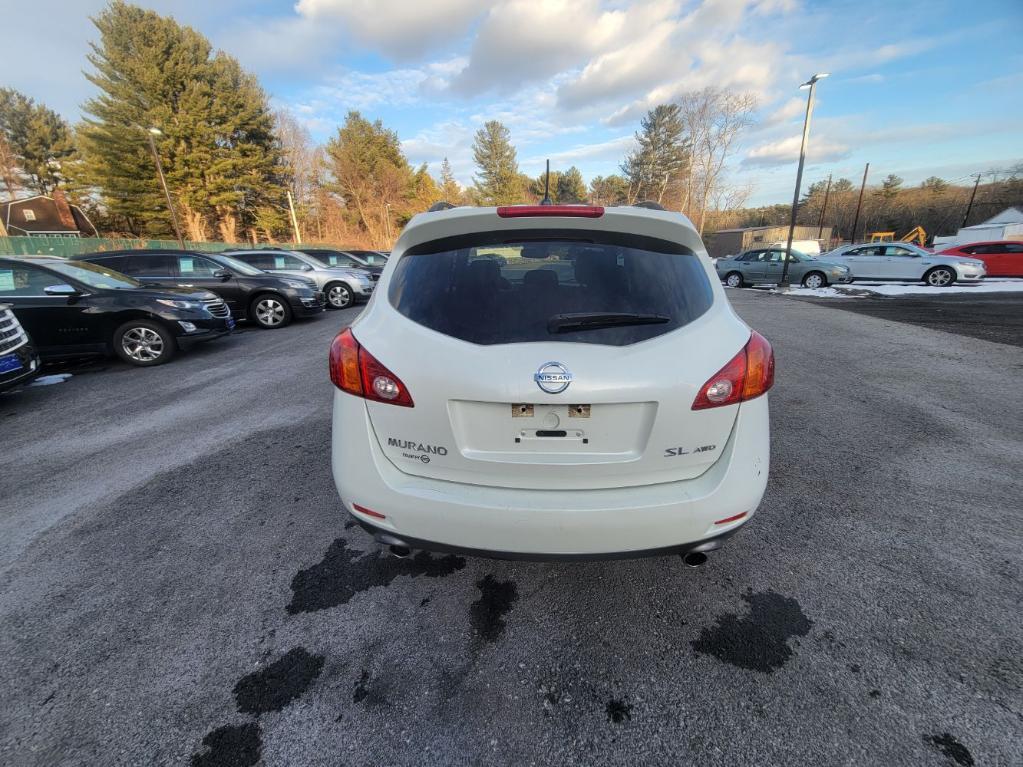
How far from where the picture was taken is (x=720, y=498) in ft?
5.66

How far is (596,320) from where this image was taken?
1751 mm

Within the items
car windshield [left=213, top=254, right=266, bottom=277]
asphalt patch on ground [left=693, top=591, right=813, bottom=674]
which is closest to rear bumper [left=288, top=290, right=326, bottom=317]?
car windshield [left=213, top=254, right=266, bottom=277]

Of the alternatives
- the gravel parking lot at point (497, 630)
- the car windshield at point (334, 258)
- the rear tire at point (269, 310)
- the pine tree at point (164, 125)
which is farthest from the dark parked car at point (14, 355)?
the pine tree at point (164, 125)

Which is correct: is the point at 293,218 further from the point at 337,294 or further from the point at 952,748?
the point at 952,748

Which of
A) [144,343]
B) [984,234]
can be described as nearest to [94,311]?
[144,343]

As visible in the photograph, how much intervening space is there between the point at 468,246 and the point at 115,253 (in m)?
10.5

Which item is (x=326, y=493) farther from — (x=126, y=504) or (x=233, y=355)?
(x=233, y=355)

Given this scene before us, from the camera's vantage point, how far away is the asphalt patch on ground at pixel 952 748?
1422 millimetres

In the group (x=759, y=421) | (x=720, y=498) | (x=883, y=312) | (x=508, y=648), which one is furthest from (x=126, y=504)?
(x=883, y=312)

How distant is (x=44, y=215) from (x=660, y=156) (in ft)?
215

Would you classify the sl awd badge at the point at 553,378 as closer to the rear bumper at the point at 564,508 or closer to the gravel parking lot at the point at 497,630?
the rear bumper at the point at 564,508

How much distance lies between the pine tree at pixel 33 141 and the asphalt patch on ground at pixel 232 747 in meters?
68.2

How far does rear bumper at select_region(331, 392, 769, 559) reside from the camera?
5.48ft

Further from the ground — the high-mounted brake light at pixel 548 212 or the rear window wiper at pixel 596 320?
the high-mounted brake light at pixel 548 212
